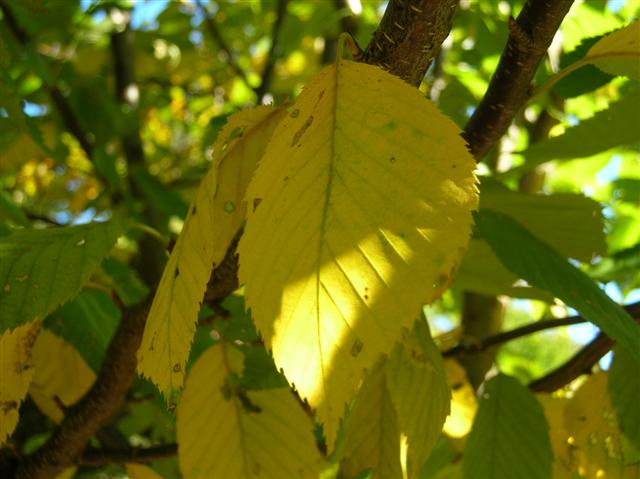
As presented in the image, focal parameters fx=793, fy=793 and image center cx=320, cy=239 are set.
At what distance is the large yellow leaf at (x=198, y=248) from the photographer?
16.2 inches

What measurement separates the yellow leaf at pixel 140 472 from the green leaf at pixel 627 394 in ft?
1.29

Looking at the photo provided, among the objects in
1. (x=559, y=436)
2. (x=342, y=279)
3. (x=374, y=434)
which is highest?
(x=342, y=279)

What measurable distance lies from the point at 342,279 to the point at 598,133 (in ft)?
1.56

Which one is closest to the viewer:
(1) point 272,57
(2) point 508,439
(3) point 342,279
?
(3) point 342,279

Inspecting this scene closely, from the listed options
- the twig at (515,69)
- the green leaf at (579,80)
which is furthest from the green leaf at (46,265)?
the green leaf at (579,80)

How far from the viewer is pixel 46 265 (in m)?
0.53

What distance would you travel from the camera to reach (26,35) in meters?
1.37

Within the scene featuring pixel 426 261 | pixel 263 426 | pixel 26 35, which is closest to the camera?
pixel 426 261

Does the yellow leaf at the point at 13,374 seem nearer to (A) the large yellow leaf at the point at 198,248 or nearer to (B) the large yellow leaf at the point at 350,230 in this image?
(A) the large yellow leaf at the point at 198,248

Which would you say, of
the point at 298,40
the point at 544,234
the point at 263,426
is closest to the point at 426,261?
the point at 263,426

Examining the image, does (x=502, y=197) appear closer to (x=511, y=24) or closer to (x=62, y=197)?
(x=511, y=24)

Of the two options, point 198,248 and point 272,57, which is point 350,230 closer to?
point 198,248

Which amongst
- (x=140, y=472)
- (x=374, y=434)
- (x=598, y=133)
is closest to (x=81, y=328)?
(x=140, y=472)

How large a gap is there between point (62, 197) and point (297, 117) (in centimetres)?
190
